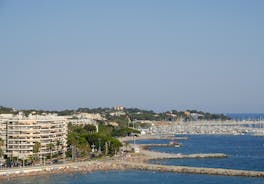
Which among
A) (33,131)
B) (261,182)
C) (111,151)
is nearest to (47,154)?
(33,131)

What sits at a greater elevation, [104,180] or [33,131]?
[33,131]

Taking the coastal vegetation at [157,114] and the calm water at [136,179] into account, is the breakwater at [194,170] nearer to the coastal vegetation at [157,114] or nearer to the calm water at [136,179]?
the calm water at [136,179]

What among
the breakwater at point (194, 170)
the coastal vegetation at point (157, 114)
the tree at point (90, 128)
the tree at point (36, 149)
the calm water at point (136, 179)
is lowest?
the calm water at point (136, 179)

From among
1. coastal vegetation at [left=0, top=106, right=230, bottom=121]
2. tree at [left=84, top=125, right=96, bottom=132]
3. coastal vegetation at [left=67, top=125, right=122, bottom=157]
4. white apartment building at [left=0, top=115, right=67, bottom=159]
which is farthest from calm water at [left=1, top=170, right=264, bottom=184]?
coastal vegetation at [left=0, top=106, right=230, bottom=121]

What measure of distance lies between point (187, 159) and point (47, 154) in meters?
14.6

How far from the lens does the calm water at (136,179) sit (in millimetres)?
41906

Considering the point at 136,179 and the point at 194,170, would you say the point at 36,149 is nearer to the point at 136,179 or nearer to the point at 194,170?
the point at 136,179

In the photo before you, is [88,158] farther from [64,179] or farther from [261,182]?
[261,182]

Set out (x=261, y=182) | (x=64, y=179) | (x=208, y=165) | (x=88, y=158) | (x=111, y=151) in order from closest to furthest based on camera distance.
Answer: (x=261, y=182) → (x=64, y=179) → (x=208, y=165) → (x=88, y=158) → (x=111, y=151)

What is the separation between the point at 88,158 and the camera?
5694cm

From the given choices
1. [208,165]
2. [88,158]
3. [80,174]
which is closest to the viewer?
[80,174]

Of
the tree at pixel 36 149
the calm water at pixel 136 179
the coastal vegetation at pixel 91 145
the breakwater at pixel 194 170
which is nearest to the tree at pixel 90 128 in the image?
the coastal vegetation at pixel 91 145

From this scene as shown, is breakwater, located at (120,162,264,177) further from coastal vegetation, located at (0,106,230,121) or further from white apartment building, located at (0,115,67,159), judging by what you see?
coastal vegetation, located at (0,106,230,121)

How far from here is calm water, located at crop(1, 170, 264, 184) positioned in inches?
1650
